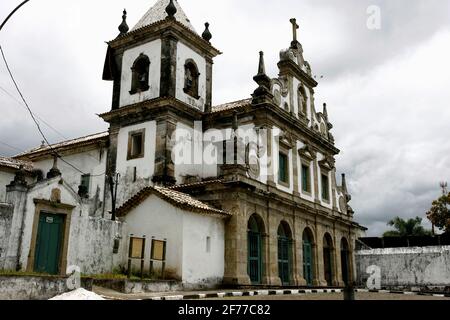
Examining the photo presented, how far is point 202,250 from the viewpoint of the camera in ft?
59.9

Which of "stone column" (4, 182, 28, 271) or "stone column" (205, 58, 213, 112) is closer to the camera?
"stone column" (4, 182, 28, 271)

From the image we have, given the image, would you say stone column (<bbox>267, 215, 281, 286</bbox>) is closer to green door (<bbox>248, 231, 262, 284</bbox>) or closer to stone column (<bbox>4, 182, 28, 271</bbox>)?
green door (<bbox>248, 231, 262, 284</bbox>)

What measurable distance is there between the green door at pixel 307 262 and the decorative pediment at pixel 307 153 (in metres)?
4.58

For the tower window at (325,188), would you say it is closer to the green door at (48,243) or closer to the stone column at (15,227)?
the green door at (48,243)

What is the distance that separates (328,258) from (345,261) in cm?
284

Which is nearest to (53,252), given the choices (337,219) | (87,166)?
(87,166)

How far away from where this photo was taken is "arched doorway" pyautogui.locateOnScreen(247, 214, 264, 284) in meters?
20.3

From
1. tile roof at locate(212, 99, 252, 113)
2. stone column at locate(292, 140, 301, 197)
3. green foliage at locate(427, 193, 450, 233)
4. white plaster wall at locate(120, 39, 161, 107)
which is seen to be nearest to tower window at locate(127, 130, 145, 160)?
white plaster wall at locate(120, 39, 161, 107)

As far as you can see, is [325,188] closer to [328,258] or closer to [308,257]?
[328,258]

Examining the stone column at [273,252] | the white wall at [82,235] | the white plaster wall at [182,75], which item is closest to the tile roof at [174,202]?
the white wall at [82,235]

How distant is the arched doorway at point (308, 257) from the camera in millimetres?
24406

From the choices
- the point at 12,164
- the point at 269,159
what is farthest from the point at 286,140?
the point at 12,164

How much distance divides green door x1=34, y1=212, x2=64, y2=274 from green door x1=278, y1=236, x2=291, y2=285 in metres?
10.5
